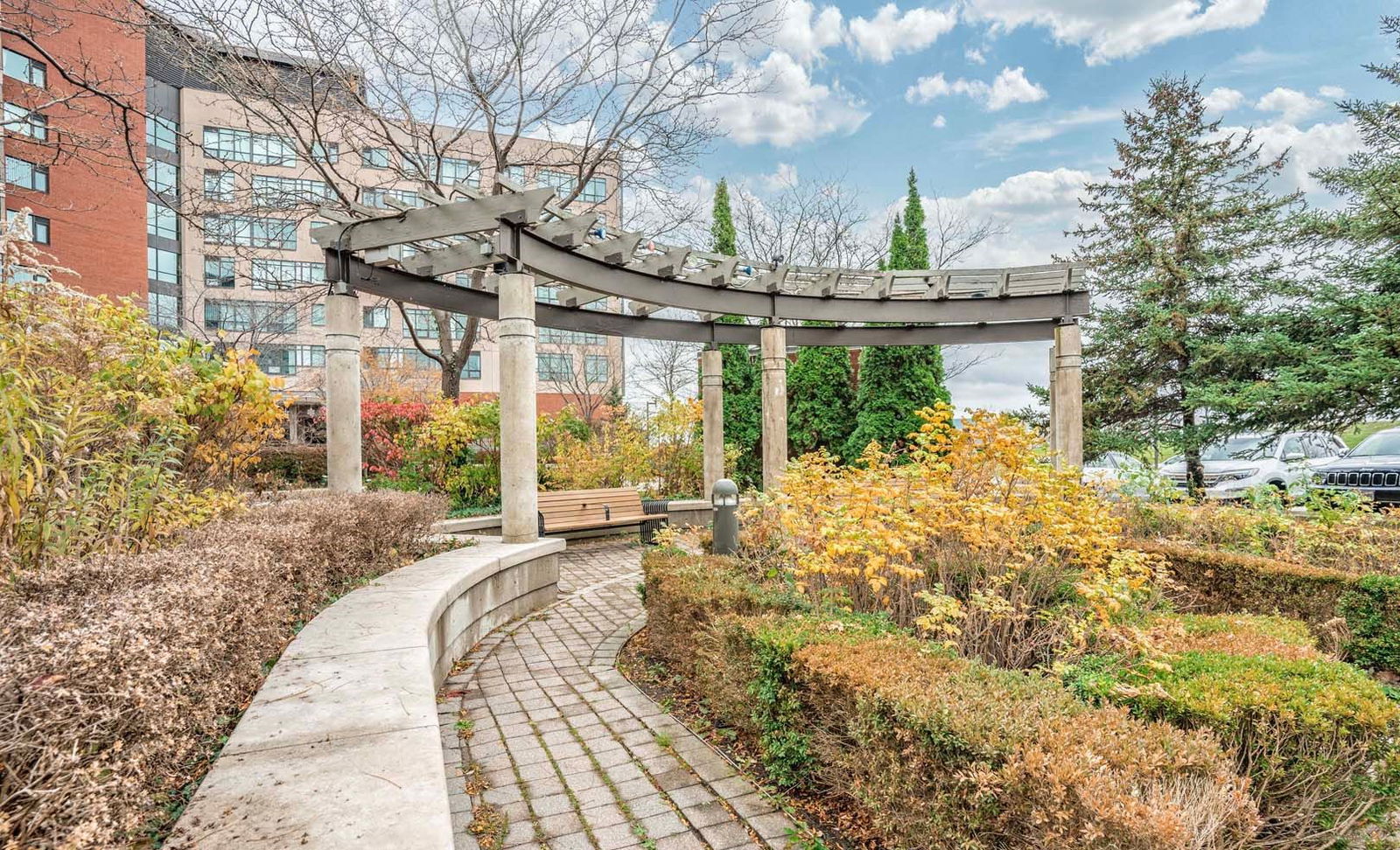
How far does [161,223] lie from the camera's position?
2897cm

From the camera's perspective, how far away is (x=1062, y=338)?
1000 centimetres

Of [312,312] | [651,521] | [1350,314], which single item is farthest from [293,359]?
[1350,314]

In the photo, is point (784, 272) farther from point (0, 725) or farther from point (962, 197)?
point (962, 197)

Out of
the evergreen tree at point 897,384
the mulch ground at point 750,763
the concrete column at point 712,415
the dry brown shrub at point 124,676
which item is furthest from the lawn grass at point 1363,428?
the dry brown shrub at point 124,676

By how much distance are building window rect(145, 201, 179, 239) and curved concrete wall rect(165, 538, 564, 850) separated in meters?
33.1

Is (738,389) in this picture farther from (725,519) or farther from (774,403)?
(725,519)

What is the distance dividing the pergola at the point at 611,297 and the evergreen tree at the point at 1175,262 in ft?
12.3

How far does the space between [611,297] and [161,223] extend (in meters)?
31.5

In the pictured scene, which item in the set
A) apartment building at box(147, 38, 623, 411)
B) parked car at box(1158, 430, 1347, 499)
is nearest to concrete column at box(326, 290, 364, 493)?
parked car at box(1158, 430, 1347, 499)

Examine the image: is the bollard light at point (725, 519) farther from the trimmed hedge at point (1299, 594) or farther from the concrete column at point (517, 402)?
the trimmed hedge at point (1299, 594)

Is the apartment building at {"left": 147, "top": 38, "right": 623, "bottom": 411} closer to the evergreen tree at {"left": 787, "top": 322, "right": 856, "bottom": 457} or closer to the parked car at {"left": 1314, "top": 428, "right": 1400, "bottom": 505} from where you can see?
the evergreen tree at {"left": 787, "top": 322, "right": 856, "bottom": 457}

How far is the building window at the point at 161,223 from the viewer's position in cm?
2844

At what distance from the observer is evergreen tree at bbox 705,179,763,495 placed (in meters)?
14.9

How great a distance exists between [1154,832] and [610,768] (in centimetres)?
217
